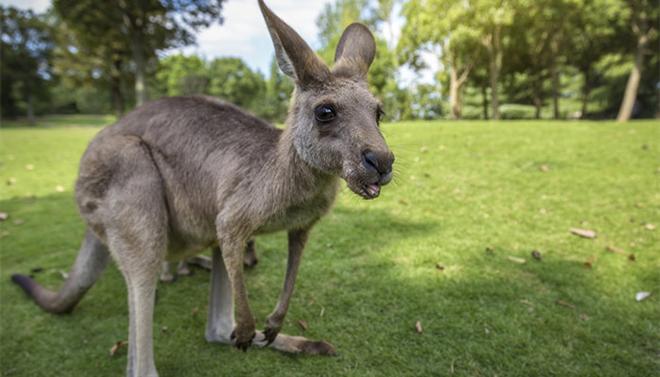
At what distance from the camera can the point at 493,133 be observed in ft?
27.5

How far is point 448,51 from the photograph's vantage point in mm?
18734

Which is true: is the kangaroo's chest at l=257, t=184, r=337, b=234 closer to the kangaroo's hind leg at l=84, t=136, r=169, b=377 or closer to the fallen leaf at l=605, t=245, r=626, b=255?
the kangaroo's hind leg at l=84, t=136, r=169, b=377

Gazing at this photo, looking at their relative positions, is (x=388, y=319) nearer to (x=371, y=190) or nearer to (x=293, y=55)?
(x=371, y=190)

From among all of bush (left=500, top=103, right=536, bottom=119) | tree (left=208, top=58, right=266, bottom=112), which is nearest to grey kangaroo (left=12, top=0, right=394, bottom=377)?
bush (left=500, top=103, right=536, bottom=119)

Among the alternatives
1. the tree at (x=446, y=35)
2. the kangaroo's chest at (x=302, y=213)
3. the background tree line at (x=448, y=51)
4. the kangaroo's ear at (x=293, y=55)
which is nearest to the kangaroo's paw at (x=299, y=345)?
the kangaroo's chest at (x=302, y=213)

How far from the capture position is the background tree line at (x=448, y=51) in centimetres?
Result: 1346

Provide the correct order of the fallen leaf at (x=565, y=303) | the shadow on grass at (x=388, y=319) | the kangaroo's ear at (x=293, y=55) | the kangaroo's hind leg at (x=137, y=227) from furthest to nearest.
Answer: the fallen leaf at (x=565, y=303), the shadow on grass at (x=388, y=319), the kangaroo's hind leg at (x=137, y=227), the kangaroo's ear at (x=293, y=55)

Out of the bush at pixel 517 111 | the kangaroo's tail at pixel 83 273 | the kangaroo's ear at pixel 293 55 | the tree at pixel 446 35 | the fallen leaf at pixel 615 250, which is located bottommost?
the bush at pixel 517 111

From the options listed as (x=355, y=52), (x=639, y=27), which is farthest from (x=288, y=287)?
(x=639, y=27)

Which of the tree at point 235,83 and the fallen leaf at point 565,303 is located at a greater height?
the tree at point 235,83

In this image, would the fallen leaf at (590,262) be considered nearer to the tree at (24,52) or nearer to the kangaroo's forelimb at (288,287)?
the kangaroo's forelimb at (288,287)

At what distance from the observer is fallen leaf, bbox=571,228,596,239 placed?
3674mm

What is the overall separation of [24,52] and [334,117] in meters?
31.4

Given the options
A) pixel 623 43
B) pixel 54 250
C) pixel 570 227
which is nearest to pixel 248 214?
pixel 54 250
